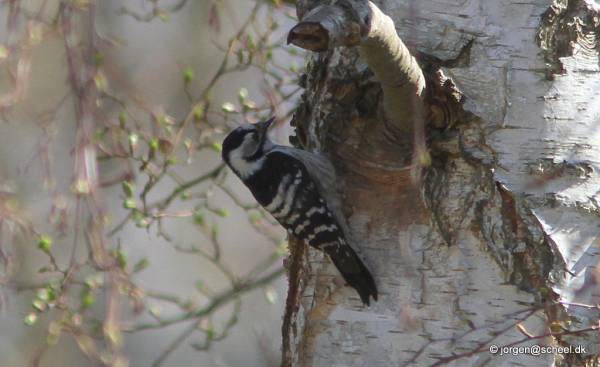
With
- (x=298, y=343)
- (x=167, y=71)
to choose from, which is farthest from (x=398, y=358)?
(x=167, y=71)

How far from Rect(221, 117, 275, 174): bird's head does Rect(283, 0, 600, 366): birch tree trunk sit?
1167 mm

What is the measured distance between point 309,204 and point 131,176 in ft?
2.72

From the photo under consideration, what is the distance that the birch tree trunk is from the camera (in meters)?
2.48

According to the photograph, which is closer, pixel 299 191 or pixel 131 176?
pixel 299 191

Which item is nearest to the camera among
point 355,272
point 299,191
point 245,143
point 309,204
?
point 355,272

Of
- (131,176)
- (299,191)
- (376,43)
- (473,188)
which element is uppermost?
(376,43)

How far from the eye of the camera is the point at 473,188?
8.69ft

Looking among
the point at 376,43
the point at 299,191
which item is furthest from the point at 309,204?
the point at 376,43

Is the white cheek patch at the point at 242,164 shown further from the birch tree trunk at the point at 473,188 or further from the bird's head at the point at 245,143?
the birch tree trunk at the point at 473,188

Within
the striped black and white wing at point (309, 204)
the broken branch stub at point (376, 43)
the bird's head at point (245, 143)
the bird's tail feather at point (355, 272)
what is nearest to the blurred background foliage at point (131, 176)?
the bird's head at point (245, 143)

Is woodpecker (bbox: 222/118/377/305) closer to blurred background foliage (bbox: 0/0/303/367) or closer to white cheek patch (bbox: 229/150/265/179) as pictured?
white cheek patch (bbox: 229/150/265/179)

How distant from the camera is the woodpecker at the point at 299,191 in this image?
283 centimetres

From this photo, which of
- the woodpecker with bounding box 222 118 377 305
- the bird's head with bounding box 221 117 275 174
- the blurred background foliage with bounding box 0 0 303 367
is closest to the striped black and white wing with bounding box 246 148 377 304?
the woodpecker with bounding box 222 118 377 305

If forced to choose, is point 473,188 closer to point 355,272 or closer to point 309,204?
point 355,272
